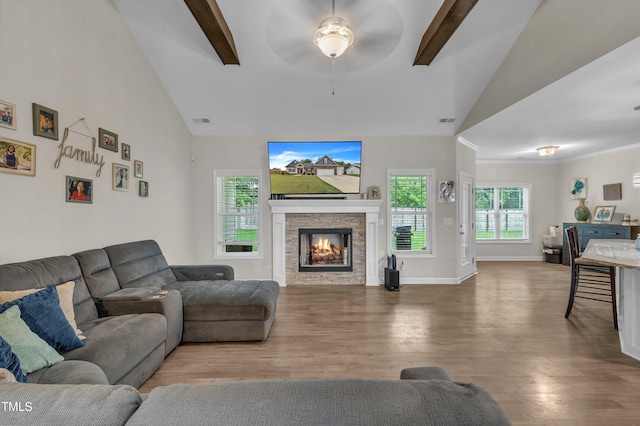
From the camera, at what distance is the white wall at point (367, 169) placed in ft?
17.7

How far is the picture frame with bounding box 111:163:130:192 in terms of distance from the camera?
3354 millimetres

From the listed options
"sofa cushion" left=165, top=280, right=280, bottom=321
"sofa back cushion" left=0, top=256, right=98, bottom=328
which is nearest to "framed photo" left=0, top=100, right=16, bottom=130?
"sofa back cushion" left=0, top=256, right=98, bottom=328

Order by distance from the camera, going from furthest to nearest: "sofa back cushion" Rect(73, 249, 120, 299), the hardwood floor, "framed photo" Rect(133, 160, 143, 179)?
"framed photo" Rect(133, 160, 143, 179), "sofa back cushion" Rect(73, 249, 120, 299), the hardwood floor

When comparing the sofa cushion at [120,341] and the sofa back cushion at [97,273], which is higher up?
the sofa back cushion at [97,273]

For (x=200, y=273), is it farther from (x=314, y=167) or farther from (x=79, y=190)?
(x=314, y=167)

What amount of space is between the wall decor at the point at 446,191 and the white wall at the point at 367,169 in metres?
0.10

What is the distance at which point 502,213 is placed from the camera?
25.3 feet

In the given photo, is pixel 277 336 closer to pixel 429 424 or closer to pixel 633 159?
pixel 429 424

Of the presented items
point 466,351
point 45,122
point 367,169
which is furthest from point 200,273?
point 367,169

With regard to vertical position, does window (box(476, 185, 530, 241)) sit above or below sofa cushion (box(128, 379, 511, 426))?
above

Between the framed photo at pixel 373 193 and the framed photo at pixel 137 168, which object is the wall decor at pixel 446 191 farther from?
the framed photo at pixel 137 168

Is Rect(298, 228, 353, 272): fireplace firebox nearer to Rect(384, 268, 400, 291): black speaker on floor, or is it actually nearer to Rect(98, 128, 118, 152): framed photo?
Rect(384, 268, 400, 291): black speaker on floor

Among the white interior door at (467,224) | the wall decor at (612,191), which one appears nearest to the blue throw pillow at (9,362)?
the white interior door at (467,224)

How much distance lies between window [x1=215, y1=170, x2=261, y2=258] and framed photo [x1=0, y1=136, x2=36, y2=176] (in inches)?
122
